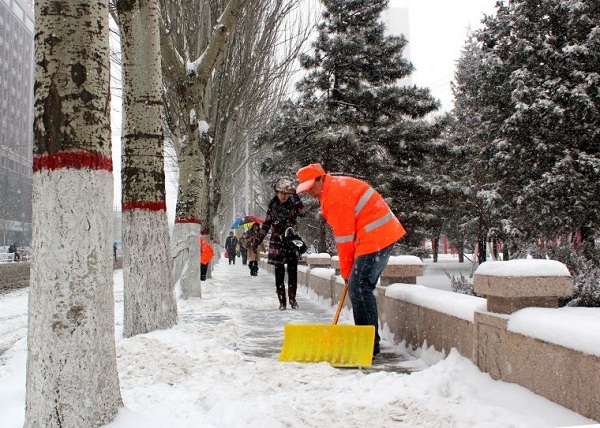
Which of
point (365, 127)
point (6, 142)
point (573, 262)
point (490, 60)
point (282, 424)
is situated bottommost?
point (282, 424)

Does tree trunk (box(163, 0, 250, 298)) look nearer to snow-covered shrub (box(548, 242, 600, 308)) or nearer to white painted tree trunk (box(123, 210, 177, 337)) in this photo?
white painted tree trunk (box(123, 210, 177, 337))

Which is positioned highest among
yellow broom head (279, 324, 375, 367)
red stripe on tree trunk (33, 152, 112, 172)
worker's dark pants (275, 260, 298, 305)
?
red stripe on tree trunk (33, 152, 112, 172)

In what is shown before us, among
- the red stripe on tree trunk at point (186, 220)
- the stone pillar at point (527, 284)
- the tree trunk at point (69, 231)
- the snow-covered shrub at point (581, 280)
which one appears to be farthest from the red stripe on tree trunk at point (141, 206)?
the snow-covered shrub at point (581, 280)

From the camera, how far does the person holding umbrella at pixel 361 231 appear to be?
4660 mm

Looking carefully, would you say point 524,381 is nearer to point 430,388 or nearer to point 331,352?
point 430,388

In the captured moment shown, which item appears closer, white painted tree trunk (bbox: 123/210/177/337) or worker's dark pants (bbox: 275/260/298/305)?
white painted tree trunk (bbox: 123/210/177/337)

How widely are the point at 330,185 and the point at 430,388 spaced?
6.44ft

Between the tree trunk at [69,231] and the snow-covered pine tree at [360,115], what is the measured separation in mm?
13006

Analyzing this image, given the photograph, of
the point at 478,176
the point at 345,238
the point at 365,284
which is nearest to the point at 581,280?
the point at 365,284

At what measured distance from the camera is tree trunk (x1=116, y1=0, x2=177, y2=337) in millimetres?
5516

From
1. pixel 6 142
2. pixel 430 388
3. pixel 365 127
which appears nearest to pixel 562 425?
pixel 430 388

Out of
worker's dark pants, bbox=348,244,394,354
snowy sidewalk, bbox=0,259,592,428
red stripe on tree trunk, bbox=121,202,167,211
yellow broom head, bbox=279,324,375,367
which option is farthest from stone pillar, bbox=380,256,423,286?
red stripe on tree trunk, bbox=121,202,167,211

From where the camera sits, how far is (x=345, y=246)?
484 cm

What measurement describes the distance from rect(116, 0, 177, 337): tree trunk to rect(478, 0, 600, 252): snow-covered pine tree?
44.3 ft
